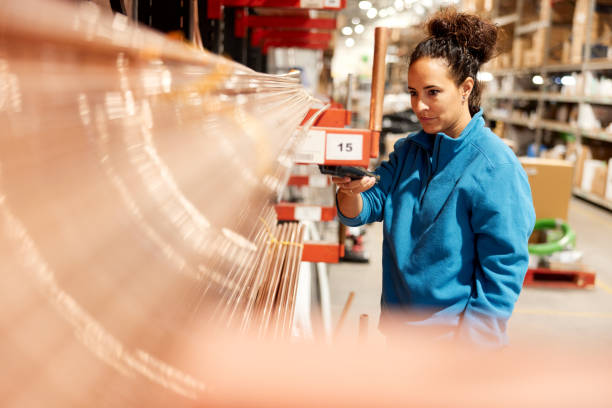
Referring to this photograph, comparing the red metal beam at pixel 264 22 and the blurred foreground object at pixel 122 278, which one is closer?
the blurred foreground object at pixel 122 278

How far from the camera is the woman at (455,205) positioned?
4.52 ft

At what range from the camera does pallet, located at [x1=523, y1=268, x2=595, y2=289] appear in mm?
4238

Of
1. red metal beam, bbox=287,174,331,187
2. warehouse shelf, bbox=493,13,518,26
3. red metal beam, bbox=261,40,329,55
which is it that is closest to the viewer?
red metal beam, bbox=287,174,331,187

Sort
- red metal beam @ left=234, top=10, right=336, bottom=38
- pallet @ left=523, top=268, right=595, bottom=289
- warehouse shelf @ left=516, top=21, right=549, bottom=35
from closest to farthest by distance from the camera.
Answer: red metal beam @ left=234, top=10, right=336, bottom=38 < pallet @ left=523, top=268, right=595, bottom=289 < warehouse shelf @ left=516, top=21, right=549, bottom=35

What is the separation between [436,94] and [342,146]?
435mm

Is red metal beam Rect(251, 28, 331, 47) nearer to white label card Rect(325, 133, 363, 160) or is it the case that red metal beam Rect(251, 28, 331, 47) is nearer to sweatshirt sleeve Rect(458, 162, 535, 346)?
white label card Rect(325, 133, 363, 160)

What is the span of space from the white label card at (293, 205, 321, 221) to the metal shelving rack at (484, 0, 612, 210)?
189 inches

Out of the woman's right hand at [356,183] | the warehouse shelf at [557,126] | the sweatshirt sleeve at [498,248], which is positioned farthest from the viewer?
the warehouse shelf at [557,126]

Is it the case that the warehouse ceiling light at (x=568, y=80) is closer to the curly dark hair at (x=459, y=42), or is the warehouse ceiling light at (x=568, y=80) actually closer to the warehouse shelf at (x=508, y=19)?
the warehouse shelf at (x=508, y=19)

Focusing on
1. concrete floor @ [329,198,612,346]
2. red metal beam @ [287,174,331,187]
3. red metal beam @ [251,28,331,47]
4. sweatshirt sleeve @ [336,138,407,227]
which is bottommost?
concrete floor @ [329,198,612,346]

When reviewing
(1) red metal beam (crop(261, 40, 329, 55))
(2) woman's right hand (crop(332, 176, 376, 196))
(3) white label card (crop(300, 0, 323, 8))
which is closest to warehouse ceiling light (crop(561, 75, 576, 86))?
(1) red metal beam (crop(261, 40, 329, 55))

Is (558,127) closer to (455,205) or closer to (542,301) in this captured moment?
(542,301)

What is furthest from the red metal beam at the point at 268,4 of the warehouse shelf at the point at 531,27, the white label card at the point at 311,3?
the warehouse shelf at the point at 531,27

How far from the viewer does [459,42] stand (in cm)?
147
